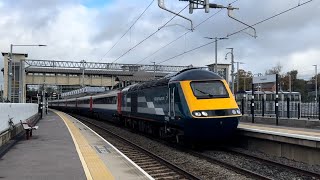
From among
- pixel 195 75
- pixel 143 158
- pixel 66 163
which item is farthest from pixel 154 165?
pixel 195 75

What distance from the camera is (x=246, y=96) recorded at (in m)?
44.2

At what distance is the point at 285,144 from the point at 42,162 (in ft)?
25.1

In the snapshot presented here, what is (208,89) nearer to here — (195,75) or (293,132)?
(195,75)

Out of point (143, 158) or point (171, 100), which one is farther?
point (171, 100)

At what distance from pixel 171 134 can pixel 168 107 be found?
1151 mm

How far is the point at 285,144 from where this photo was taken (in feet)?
47.0

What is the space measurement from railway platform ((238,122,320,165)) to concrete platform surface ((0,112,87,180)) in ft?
21.0

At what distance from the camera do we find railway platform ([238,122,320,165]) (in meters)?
12.8

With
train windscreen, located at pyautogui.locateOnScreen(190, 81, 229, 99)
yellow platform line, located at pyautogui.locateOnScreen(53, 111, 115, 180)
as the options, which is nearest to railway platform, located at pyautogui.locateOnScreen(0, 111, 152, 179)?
yellow platform line, located at pyautogui.locateOnScreen(53, 111, 115, 180)

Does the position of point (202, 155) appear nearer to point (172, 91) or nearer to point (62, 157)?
point (172, 91)

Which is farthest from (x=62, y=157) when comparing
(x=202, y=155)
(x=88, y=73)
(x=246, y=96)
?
(x=88, y=73)

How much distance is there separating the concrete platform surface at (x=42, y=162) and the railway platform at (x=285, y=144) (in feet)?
21.0

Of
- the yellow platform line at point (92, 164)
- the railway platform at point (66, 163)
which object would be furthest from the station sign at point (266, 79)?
the yellow platform line at point (92, 164)

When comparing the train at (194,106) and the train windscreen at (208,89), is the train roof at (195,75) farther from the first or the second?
the train windscreen at (208,89)
